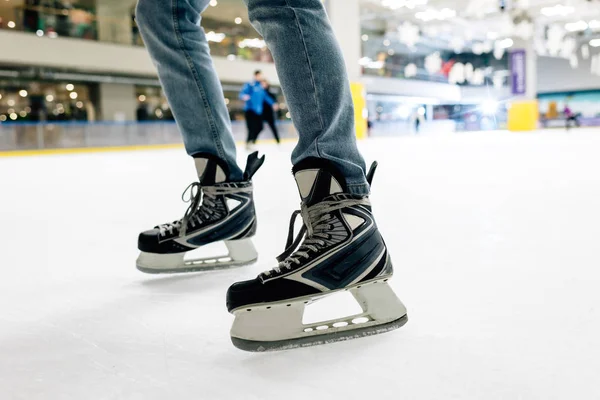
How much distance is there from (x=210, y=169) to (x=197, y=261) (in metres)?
0.22

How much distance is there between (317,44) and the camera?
2.86 ft

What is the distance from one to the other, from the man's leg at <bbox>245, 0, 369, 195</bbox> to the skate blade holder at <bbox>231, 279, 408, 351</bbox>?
0.59ft

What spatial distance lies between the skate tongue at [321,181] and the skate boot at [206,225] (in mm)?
355

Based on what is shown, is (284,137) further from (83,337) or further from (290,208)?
(83,337)

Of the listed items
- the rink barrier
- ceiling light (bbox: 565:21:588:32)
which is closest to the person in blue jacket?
the rink barrier

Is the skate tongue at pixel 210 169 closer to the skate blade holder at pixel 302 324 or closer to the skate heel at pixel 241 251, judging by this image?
the skate heel at pixel 241 251

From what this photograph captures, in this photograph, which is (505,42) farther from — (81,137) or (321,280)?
(321,280)

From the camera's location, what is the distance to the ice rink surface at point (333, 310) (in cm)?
67

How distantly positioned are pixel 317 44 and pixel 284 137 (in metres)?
13.1

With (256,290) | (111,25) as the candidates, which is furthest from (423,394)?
(111,25)

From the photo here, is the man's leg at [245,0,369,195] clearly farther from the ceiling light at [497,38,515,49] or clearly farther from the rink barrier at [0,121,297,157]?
the ceiling light at [497,38,515,49]

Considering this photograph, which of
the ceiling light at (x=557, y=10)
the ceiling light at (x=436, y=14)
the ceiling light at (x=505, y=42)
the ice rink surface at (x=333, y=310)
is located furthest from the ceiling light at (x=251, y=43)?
the ice rink surface at (x=333, y=310)

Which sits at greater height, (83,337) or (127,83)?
(127,83)

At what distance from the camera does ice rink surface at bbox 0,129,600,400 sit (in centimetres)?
67
